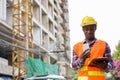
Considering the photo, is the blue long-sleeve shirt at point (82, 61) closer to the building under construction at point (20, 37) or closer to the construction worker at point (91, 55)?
the construction worker at point (91, 55)

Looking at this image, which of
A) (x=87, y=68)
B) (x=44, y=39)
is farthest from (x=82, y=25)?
(x=44, y=39)

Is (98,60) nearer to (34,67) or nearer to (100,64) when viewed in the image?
(100,64)

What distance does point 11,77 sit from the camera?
35.2 meters

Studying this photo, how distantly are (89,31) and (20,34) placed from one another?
33754 mm

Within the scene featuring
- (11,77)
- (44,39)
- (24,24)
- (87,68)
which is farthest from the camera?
(44,39)

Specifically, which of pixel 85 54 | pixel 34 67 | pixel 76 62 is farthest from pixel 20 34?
pixel 85 54

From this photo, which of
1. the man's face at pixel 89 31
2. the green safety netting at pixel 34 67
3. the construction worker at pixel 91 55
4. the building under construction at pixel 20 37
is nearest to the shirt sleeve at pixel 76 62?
the construction worker at pixel 91 55

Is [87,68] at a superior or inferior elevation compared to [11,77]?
superior

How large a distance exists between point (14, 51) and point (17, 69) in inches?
65.4

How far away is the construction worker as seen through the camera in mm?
3729

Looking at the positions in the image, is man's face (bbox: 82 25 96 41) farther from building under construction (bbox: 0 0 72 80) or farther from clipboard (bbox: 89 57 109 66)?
building under construction (bbox: 0 0 72 80)

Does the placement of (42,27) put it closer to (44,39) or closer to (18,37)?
(44,39)

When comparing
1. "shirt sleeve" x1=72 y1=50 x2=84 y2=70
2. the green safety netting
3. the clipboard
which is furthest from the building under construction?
the clipboard

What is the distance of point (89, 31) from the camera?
3852mm
